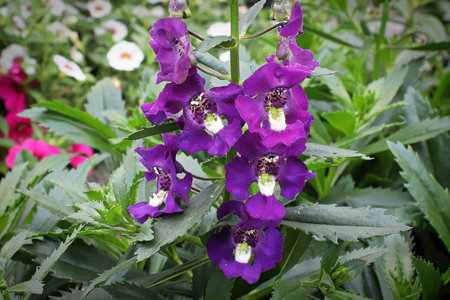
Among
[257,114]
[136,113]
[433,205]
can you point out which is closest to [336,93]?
[433,205]

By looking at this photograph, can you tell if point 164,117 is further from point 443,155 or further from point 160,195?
point 443,155

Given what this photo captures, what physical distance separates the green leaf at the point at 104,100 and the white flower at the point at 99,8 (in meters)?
1.26

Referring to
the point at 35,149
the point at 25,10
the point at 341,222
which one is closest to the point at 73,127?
the point at 35,149

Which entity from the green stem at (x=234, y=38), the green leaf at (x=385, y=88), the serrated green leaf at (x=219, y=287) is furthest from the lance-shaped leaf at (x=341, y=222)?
the green leaf at (x=385, y=88)

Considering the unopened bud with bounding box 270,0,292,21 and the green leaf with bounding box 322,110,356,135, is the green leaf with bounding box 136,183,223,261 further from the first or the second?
the green leaf with bounding box 322,110,356,135

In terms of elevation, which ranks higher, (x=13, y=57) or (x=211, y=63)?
(x=211, y=63)

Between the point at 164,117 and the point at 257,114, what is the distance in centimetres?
18

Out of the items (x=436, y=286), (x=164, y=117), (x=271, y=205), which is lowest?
(x=436, y=286)

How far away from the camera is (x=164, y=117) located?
81 cm

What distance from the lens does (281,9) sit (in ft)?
2.55

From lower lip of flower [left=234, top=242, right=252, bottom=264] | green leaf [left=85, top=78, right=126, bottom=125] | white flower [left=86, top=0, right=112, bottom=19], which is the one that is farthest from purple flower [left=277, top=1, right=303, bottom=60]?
white flower [left=86, top=0, right=112, bottom=19]

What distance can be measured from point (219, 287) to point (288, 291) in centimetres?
13

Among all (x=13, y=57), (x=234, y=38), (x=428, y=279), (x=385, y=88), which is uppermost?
(x=234, y=38)

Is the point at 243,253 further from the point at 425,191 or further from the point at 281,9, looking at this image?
the point at 425,191
